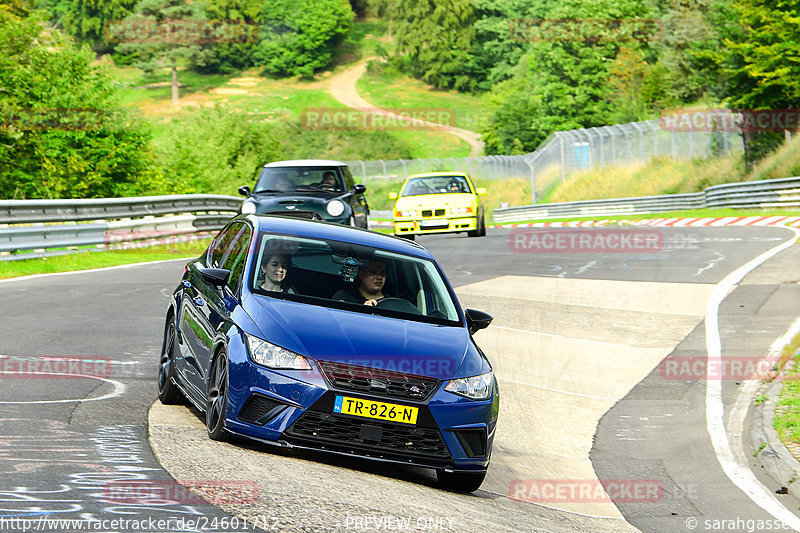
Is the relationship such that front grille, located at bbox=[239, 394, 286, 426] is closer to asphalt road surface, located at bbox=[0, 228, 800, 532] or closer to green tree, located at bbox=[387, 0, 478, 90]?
asphalt road surface, located at bbox=[0, 228, 800, 532]

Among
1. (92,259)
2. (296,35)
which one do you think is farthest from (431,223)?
(296,35)

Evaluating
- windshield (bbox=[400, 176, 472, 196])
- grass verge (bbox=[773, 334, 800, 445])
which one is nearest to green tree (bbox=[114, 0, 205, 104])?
windshield (bbox=[400, 176, 472, 196])

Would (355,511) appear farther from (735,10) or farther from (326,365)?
(735,10)

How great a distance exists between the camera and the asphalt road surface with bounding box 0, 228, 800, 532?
17.9 feet

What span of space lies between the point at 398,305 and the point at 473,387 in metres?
1.02

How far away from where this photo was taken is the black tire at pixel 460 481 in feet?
22.7

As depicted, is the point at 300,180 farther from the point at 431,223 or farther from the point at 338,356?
the point at 338,356

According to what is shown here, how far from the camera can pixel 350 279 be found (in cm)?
777

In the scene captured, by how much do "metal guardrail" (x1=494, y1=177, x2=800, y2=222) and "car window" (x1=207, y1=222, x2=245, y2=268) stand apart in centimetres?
2688

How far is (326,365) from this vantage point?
6.51 metres

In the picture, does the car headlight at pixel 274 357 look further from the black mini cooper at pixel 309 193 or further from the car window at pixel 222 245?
the black mini cooper at pixel 309 193

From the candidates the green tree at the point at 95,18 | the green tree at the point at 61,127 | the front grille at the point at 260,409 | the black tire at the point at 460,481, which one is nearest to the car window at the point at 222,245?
the front grille at the point at 260,409

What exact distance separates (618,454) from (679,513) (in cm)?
176

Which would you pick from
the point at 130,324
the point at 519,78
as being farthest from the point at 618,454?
the point at 519,78
